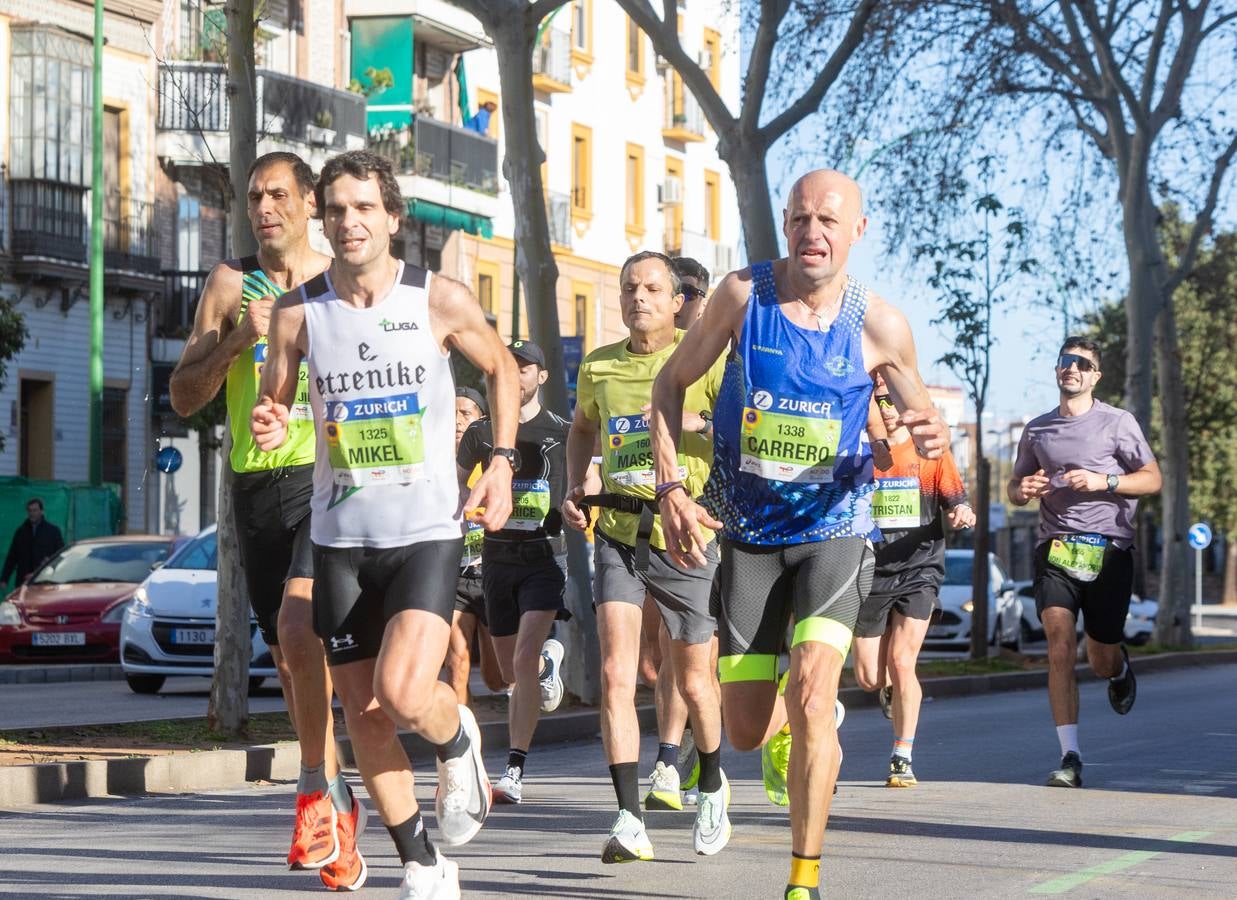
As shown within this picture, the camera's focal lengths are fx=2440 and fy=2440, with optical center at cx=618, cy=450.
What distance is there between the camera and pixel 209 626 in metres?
20.5

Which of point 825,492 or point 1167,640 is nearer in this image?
point 825,492

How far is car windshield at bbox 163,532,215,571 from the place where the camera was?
21.3 m

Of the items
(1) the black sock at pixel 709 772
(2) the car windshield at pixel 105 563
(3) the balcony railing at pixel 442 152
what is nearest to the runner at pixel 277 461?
(1) the black sock at pixel 709 772

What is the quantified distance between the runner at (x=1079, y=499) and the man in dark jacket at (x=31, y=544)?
1844 centimetres

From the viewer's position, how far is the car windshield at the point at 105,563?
25234 mm

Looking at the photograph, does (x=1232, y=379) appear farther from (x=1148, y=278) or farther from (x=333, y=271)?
(x=333, y=271)

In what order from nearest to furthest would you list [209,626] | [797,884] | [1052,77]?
[797,884], [209,626], [1052,77]

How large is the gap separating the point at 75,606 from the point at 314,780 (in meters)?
17.4

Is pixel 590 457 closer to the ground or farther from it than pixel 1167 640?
farther from it

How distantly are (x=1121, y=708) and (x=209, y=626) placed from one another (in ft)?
30.9

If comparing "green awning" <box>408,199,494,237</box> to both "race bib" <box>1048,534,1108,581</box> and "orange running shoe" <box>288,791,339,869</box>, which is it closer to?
"race bib" <box>1048,534,1108,581</box>

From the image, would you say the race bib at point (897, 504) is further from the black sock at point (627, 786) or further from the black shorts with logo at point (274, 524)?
the black shorts with logo at point (274, 524)

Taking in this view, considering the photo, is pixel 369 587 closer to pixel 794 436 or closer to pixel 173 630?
pixel 794 436

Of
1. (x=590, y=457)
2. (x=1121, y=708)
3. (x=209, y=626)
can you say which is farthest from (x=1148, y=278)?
(x=590, y=457)
